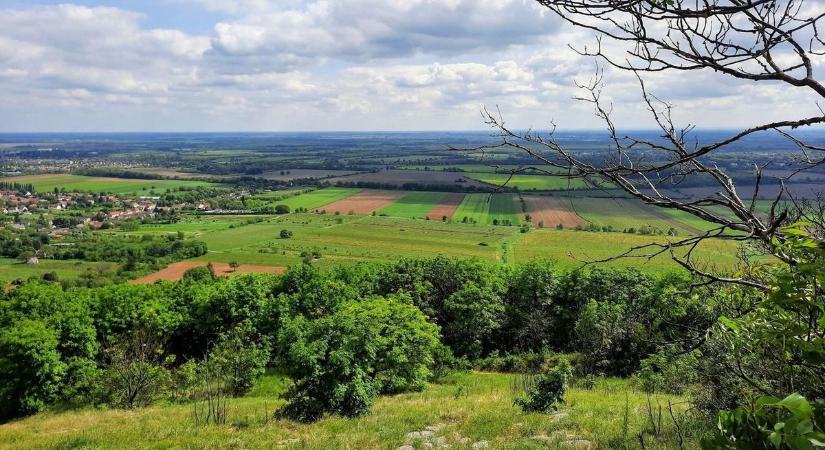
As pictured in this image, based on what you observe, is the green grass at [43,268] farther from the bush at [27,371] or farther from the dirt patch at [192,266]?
the bush at [27,371]

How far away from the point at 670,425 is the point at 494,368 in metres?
17.2

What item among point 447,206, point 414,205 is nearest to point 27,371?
point 447,206

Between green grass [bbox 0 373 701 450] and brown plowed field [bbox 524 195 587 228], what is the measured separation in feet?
208

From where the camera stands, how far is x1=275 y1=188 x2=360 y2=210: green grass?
111 m

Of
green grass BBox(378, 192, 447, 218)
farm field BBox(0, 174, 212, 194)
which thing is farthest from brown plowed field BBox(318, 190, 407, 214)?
farm field BBox(0, 174, 212, 194)

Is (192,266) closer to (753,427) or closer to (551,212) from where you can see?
(551,212)

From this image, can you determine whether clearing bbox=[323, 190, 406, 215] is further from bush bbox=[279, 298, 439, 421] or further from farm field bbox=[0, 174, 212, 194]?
bush bbox=[279, 298, 439, 421]

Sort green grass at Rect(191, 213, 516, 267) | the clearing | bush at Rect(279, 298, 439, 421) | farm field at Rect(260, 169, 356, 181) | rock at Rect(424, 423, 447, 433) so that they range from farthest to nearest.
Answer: farm field at Rect(260, 169, 356, 181) < the clearing < green grass at Rect(191, 213, 516, 267) < bush at Rect(279, 298, 439, 421) < rock at Rect(424, 423, 447, 433)

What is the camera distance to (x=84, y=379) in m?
24.3

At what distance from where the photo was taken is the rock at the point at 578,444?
11.0m

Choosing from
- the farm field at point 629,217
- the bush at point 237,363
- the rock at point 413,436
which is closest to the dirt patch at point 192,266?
the bush at point 237,363

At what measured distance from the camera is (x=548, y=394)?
15.2 metres

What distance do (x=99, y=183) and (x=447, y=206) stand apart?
114m

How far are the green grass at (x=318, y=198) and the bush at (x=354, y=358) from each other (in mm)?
86020
